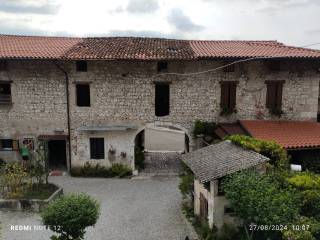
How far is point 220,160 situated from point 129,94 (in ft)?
29.7

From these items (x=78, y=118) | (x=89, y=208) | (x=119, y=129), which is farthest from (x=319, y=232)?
(x=78, y=118)

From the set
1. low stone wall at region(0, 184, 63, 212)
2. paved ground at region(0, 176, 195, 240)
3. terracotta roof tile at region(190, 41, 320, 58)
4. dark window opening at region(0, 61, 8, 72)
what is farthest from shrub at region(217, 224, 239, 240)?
dark window opening at region(0, 61, 8, 72)

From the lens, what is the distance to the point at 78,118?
878 inches

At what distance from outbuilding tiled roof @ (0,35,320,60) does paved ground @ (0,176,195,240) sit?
679cm

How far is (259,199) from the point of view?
11375 mm

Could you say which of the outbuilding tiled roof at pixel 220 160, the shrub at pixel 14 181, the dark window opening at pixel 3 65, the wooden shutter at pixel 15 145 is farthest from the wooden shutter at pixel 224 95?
the dark window opening at pixel 3 65

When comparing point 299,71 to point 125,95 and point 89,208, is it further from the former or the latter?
point 89,208

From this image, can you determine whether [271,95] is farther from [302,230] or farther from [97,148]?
[302,230]

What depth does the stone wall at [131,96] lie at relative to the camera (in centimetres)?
2178

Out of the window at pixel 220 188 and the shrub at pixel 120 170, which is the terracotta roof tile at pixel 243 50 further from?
the window at pixel 220 188

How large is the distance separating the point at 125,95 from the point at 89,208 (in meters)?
10.4

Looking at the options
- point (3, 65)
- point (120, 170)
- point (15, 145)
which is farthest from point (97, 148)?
point (3, 65)

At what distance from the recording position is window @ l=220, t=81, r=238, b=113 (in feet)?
71.8

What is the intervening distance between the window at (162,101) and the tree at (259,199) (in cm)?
1005
